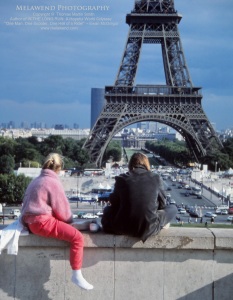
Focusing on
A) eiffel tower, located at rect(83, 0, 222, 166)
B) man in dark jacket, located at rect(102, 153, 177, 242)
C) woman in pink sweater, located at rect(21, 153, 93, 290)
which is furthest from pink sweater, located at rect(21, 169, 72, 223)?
eiffel tower, located at rect(83, 0, 222, 166)

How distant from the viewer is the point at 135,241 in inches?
161

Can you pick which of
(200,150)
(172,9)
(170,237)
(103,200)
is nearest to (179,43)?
(172,9)

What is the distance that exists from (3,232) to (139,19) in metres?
34.8

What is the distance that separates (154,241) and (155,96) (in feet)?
109

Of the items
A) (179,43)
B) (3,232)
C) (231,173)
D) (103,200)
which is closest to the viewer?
(3,232)

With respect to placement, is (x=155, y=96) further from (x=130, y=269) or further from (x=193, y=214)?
(x=130, y=269)

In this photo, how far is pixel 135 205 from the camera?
402cm

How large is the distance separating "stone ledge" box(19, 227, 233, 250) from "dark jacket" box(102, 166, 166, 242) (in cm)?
8

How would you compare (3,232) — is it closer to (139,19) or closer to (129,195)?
(129,195)

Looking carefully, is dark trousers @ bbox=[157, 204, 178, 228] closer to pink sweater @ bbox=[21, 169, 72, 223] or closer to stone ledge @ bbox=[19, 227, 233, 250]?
stone ledge @ bbox=[19, 227, 233, 250]

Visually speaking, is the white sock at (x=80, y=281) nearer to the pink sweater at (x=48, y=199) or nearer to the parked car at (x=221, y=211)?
the pink sweater at (x=48, y=199)

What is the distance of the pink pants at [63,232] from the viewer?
3.95m

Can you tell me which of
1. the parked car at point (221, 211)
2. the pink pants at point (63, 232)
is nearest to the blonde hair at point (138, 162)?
the pink pants at point (63, 232)

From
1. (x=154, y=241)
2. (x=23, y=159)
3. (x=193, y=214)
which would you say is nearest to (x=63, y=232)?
(x=154, y=241)
